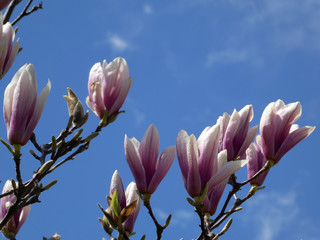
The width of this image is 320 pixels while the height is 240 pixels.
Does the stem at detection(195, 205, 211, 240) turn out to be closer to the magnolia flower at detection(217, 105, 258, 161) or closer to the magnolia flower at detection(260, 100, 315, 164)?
the magnolia flower at detection(217, 105, 258, 161)

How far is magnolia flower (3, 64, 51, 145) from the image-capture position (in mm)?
1602

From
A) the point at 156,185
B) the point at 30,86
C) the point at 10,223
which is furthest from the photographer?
the point at 10,223

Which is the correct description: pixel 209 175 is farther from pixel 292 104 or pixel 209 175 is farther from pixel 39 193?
pixel 39 193

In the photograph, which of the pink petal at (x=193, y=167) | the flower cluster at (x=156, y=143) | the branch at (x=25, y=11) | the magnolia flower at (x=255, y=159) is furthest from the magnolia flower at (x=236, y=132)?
the branch at (x=25, y=11)

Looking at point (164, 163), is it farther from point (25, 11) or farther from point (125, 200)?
point (25, 11)

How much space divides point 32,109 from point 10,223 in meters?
0.66

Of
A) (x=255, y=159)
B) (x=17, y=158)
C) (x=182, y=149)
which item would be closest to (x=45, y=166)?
(x=17, y=158)

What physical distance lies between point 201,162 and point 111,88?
0.50 metres

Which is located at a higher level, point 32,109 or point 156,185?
point 32,109

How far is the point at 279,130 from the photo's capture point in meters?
1.85

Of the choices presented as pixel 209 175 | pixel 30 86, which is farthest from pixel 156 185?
pixel 30 86

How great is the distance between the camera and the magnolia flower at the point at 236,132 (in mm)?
1822

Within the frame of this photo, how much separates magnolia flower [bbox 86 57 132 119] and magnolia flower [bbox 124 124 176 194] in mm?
225

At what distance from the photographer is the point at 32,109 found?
1.62m
